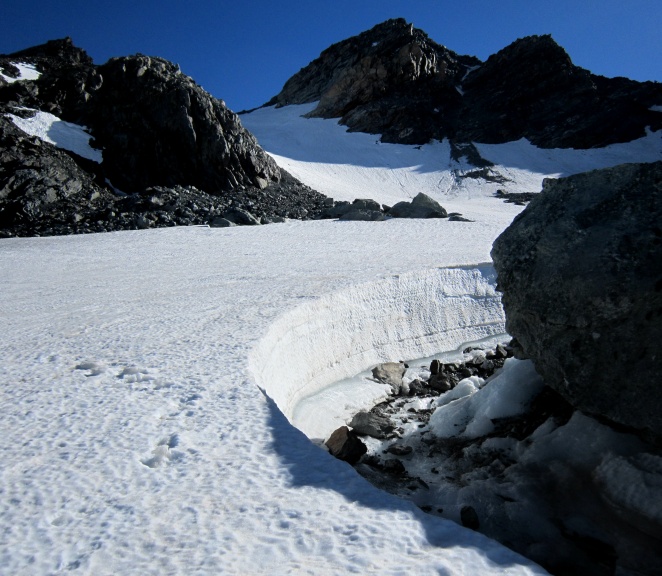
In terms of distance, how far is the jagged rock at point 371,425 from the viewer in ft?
15.8

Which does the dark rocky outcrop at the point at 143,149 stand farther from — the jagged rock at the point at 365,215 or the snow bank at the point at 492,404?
the snow bank at the point at 492,404

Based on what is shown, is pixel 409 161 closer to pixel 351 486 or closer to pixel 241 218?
pixel 241 218

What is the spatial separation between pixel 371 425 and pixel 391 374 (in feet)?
4.79

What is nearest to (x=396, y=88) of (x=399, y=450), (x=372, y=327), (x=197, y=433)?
(x=372, y=327)

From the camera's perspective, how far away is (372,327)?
7.00 metres

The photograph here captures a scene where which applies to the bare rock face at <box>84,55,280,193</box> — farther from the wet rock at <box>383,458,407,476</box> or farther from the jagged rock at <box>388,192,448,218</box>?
the wet rock at <box>383,458,407,476</box>

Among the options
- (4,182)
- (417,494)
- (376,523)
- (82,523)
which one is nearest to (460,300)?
(417,494)

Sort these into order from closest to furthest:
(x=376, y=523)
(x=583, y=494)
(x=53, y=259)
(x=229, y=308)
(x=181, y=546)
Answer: (x=181, y=546) → (x=376, y=523) → (x=583, y=494) → (x=229, y=308) → (x=53, y=259)

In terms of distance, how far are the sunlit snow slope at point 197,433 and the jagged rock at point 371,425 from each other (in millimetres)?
687

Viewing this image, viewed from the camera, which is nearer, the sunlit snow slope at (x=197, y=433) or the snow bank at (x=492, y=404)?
the sunlit snow slope at (x=197, y=433)

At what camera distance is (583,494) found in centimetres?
318

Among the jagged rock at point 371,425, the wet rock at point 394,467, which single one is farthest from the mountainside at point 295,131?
the wet rock at point 394,467

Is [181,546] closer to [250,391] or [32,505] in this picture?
[32,505]

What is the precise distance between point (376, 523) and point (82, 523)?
123 centimetres
